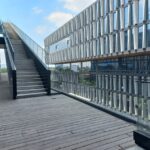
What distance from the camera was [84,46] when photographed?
23875 millimetres

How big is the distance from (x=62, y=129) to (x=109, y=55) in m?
15.2

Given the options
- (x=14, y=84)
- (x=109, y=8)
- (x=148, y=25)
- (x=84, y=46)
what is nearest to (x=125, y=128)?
(x=14, y=84)

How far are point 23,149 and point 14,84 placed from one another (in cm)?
436

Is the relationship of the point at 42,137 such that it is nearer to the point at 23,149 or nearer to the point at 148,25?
the point at 23,149

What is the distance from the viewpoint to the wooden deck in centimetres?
304

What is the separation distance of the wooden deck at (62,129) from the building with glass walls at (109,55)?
46 cm

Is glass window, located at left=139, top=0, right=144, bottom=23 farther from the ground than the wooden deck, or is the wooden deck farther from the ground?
glass window, located at left=139, top=0, right=144, bottom=23

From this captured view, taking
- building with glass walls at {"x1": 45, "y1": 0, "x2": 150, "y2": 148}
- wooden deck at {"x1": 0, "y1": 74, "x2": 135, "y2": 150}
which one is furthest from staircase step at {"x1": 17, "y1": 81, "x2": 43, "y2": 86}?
wooden deck at {"x1": 0, "y1": 74, "x2": 135, "y2": 150}

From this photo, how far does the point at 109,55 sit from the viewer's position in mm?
18266

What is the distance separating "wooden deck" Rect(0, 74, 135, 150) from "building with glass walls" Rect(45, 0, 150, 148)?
1.53 ft

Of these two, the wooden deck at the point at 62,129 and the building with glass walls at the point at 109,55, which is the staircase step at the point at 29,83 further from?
the wooden deck at the point at 62,129

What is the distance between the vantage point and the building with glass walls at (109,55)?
13.6 ft

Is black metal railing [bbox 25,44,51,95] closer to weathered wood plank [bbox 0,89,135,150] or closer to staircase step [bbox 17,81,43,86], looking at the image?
staircase step [bbox 17,81,43,86]

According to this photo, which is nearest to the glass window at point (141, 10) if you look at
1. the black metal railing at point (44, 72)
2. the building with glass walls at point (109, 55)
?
the building with glass walls at point (109, 55)
